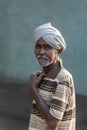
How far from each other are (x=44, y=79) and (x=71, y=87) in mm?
170

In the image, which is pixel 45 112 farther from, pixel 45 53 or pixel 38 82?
pixel 45 53

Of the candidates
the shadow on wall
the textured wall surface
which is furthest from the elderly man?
the textured wall surface

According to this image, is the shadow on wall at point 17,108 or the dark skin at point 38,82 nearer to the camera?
the dark skin at point 38,82

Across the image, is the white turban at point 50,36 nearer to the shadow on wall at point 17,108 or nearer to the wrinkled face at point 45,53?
the wrinkled face at point 45,53

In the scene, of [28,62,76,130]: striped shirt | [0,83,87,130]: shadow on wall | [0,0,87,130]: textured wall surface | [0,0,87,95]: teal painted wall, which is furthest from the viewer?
[0,0,87,95]: teal painted wall

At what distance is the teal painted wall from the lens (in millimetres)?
7273

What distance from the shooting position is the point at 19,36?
764 cm

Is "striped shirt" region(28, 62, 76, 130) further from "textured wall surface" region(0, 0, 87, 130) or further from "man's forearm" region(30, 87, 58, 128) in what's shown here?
"textured wall surface" region(0, 0, 87, 130)

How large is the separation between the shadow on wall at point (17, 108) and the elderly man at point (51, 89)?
323cm

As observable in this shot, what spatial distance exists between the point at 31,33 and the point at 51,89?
4.84m

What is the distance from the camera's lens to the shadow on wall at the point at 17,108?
20.4 ft

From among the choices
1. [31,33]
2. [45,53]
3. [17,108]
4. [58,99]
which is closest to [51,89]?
[58,99]

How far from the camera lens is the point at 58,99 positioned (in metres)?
2.70

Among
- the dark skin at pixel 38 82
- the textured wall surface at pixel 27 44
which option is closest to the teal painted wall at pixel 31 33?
the textured wall surface at pixel 27 44
